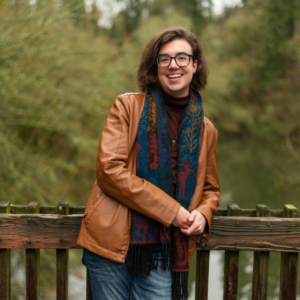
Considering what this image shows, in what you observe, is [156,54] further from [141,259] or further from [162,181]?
[141,259]

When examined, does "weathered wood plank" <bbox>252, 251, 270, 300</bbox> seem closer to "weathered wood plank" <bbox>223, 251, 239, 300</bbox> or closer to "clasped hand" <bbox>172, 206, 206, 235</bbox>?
"weathered wood plank" <bbox>223, 251, 239, 300</bbox>

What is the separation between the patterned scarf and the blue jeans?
0.05 meters

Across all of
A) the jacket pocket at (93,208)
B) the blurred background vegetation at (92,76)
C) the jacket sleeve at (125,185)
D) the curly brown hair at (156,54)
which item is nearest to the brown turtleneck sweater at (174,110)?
the curly brown hair at (156,54)

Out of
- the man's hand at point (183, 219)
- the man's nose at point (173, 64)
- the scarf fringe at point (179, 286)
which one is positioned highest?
the man's nose at point (173, 64)

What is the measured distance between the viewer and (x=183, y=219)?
169 centimetres

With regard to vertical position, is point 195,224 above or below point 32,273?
above

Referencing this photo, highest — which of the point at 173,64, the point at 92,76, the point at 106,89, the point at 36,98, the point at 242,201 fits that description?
the point at 92,76

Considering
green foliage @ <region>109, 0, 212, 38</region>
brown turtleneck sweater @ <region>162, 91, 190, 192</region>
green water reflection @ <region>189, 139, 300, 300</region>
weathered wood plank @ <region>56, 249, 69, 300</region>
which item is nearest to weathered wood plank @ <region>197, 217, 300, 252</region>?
brown turtleneck sweater @ <region>162, 91, 190, 192</region>

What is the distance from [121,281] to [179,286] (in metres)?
0.29

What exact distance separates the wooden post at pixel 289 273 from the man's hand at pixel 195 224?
1.70 ft

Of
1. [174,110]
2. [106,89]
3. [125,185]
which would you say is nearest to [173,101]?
[174,110]

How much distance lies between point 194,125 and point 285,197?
8081 millimetres

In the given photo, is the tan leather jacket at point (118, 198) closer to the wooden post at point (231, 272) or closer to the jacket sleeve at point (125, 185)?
the jacket sleeve at point (125, 185)

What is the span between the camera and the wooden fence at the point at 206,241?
6.01 feet
